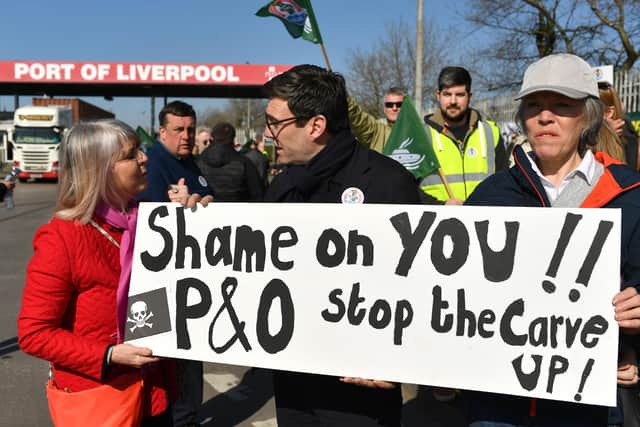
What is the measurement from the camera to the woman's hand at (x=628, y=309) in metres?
1.80

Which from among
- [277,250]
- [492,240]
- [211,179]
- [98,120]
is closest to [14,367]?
[211,179]

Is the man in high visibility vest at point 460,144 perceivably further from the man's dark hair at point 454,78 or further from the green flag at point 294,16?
the green flag at point 294,16


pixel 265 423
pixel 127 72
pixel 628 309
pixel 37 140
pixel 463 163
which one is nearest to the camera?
pixel 628 309

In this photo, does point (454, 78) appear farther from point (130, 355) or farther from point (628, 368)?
point (130, 355)

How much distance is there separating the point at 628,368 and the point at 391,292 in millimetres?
753

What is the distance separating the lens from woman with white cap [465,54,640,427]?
1.92 m

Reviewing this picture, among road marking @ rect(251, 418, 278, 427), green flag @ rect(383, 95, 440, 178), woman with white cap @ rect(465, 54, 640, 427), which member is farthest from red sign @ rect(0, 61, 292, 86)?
woman with white cap @ rect(465, 54, 640, 427)

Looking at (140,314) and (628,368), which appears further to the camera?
(140,314)

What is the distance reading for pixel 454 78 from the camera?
4.56 m

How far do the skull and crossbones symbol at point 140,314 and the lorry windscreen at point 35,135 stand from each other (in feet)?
93.1

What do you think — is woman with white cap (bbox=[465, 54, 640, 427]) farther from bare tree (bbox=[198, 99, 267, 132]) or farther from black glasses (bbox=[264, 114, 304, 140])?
bare tree (bbox=[198, 99, 267, 132])

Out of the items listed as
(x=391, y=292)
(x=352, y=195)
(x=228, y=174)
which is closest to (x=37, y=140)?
(x=228, y=174)

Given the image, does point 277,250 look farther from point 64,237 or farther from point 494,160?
point 494,160

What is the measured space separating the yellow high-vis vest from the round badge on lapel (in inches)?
91.3
